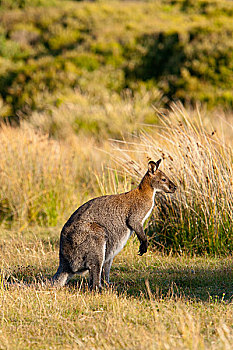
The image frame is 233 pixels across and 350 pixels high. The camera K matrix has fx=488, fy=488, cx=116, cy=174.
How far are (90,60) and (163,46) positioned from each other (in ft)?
12.5

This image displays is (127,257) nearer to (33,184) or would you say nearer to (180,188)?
(180,188)

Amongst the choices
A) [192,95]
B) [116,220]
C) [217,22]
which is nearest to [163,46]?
[217,22]

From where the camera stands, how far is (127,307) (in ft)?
15.5

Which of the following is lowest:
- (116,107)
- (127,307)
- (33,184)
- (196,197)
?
(33,184)

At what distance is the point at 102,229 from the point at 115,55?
20864mm

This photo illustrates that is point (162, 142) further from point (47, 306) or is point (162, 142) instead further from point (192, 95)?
point (192, 95)

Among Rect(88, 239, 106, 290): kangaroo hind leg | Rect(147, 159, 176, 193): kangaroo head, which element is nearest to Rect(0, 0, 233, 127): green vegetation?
Rect(147, 159, 176, 193): kangaroo head

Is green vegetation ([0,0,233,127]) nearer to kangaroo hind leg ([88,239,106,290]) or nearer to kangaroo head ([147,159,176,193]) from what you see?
kangaroo head ([147,159,176,193])

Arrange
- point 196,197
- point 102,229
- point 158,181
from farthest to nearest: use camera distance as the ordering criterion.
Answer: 1. point 196,197
2. point 158,181
3. point 102,229

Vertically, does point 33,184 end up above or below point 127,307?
below

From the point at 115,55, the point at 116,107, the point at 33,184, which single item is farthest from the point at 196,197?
the point at 115,55

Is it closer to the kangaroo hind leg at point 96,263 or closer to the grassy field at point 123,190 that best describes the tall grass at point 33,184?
the grassy field at point 123,190

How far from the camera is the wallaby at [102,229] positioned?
516 cm

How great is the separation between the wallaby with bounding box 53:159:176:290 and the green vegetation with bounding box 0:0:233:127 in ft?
36.6
